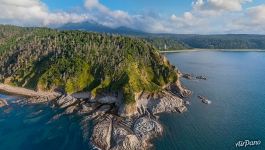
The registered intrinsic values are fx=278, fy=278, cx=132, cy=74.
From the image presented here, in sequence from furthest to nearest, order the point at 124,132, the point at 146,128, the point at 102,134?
1. the point at 146,128
2. the point at 124,132
3. the point at 102,134

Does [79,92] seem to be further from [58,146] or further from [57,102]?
[58,146]

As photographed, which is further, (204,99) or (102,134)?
(204,99)

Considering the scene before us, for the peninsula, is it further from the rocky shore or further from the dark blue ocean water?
the dark blue ocean water

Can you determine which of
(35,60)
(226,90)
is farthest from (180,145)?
(35,60)

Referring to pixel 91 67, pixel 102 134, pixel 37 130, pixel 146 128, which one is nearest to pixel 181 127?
pixel 146 128

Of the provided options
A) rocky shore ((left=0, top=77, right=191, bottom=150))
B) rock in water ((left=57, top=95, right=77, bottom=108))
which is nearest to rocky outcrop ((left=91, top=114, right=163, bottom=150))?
rocky shore ((left=0, top=77, right=191, bottom=150))

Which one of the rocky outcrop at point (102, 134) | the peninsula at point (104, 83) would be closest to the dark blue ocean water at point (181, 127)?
the rocky outcrop at point (102, 134)

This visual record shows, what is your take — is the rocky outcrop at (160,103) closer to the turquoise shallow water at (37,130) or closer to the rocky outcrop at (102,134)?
the rocky outcrop at (102,134)

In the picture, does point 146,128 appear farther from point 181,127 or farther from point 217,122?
point 217,122
